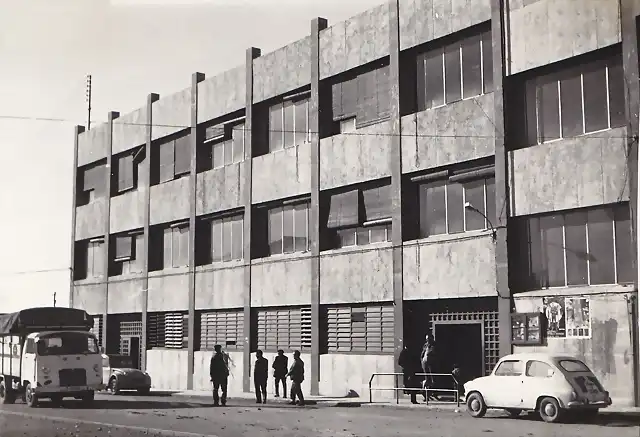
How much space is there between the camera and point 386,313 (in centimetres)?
2811

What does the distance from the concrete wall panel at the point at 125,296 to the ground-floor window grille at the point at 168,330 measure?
4.15ft

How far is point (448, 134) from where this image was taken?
26.2 meters

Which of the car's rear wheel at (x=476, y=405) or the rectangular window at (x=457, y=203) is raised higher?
the rectangular window at (x=457, y=203)

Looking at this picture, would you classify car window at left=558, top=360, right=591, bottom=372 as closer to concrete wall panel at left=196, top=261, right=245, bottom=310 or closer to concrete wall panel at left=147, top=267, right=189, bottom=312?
concrete wall panel at left=196, top=261, right=245, bottom=310

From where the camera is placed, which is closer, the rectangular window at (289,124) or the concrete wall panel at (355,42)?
the concrete wall panel at (355,42)

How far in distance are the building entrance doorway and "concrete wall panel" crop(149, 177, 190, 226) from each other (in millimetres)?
15044

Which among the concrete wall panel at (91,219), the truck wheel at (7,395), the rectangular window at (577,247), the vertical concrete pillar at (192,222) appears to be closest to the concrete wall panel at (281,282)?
the vertical concrete pillar at (192,222)

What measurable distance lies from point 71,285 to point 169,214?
11.6m

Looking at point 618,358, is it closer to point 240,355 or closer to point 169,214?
point 240,355

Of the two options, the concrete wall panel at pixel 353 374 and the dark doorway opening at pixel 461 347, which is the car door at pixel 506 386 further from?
the concrete wall panel at pixel 353 374

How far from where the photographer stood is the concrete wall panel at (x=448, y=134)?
82.5ft

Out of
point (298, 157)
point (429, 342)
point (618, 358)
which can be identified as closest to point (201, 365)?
point (298, 157)

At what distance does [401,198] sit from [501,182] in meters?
3.93

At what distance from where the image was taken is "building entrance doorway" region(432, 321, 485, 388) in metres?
26.8
